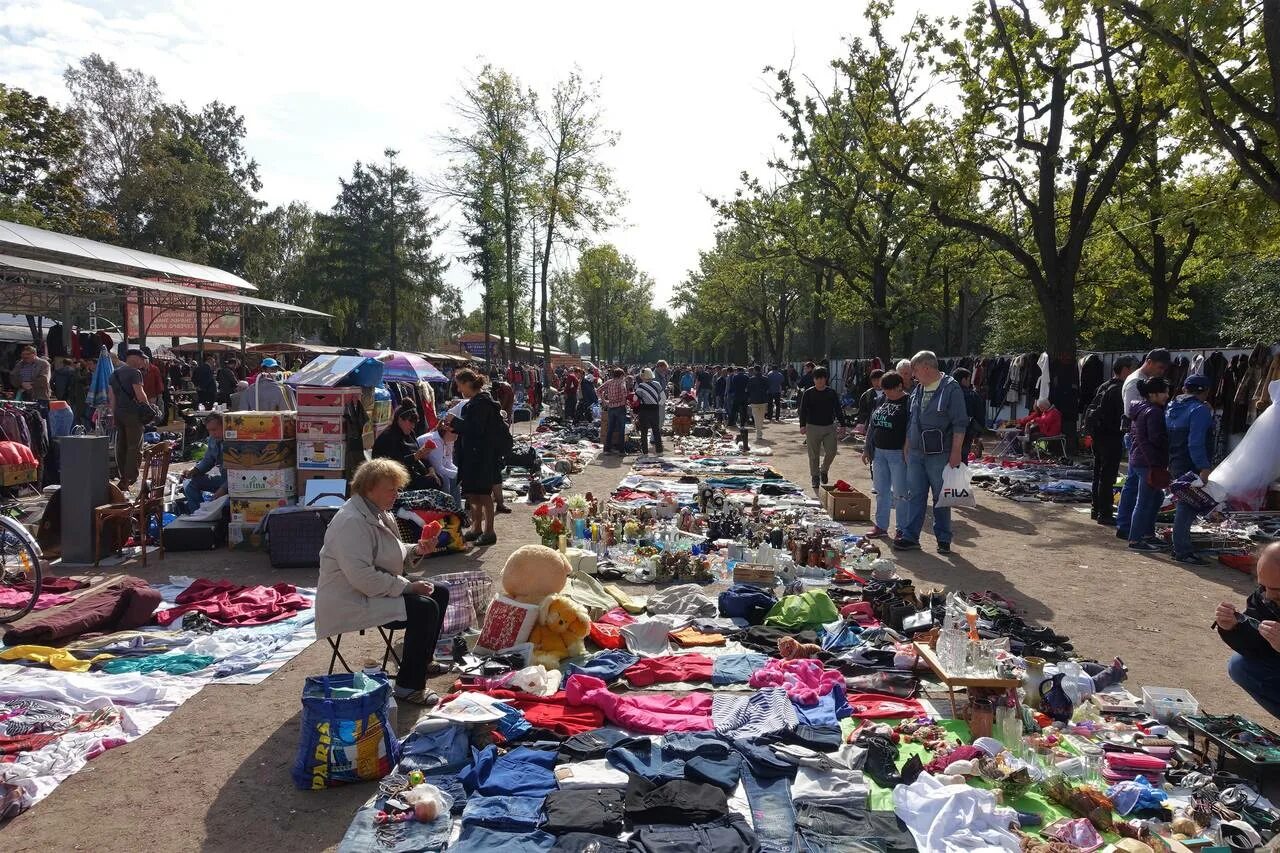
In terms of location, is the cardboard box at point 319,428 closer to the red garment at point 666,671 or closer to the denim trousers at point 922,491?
the red garment at point 666,671

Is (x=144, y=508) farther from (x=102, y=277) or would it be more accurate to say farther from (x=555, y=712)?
(x=102, y=277)

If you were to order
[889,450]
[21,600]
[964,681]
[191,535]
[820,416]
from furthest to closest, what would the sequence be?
[820,416] → [889,450] → [191,535] → [21,600] → [964,681]

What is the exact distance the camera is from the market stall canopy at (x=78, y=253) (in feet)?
45.1

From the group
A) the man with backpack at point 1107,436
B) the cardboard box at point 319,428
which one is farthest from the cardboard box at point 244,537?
the man with backpack at point 1107,436

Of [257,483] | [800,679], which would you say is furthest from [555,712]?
[257,483]

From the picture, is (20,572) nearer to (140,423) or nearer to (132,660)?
(132,660)

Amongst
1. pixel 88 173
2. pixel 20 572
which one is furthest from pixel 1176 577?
pixel 88 173

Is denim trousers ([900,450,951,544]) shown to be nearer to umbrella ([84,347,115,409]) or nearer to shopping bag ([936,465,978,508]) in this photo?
shopping bag ([936,465,978,508])

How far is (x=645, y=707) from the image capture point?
15.7ft

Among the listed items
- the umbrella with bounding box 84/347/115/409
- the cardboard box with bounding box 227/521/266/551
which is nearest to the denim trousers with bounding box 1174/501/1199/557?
the cardboard box with bounding box 227/521/266/551

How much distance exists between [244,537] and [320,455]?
4.04 ft

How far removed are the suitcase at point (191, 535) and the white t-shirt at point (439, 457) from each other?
8.03 ft

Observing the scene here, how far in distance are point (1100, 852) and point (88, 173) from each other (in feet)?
153

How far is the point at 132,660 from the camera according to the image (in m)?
5.57
